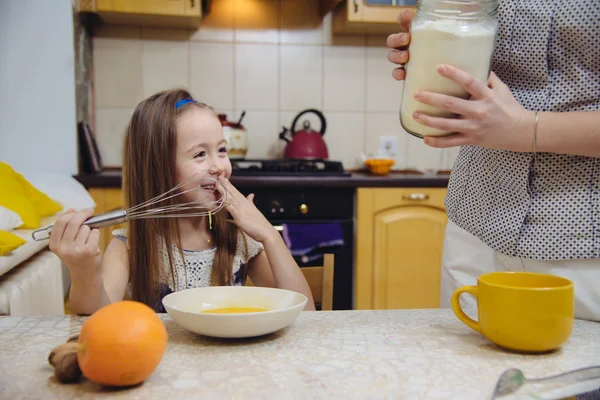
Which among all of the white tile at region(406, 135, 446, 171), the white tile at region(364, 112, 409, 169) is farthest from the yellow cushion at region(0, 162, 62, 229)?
the white tile at region(406, 135, 446, 171)

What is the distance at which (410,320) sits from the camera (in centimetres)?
80

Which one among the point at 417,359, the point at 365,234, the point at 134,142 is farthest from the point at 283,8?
the point at 417,359

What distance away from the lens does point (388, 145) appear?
9.26ft

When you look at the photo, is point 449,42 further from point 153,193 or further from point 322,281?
point 153,193

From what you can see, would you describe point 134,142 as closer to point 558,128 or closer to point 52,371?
point 52,371

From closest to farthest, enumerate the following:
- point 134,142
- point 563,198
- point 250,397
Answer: point 250,397 → point 563,198 → point 134,142

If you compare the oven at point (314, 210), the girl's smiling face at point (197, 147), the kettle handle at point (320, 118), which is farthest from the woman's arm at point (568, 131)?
the kettle handle at point (320, 118)

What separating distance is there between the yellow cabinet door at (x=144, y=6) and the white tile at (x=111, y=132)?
1.54 feet

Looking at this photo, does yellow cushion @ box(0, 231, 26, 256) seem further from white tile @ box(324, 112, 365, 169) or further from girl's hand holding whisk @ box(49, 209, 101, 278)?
white tile @ box(324, 112, 365, 169)

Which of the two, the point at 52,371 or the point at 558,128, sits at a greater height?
the point at 558,128

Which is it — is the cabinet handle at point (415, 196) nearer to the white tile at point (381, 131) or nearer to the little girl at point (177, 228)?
the white tile at point (381, 131)

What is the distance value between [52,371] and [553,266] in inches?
27.1

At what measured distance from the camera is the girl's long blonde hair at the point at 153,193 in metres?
1.18

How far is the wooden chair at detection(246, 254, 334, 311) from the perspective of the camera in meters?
1.16
